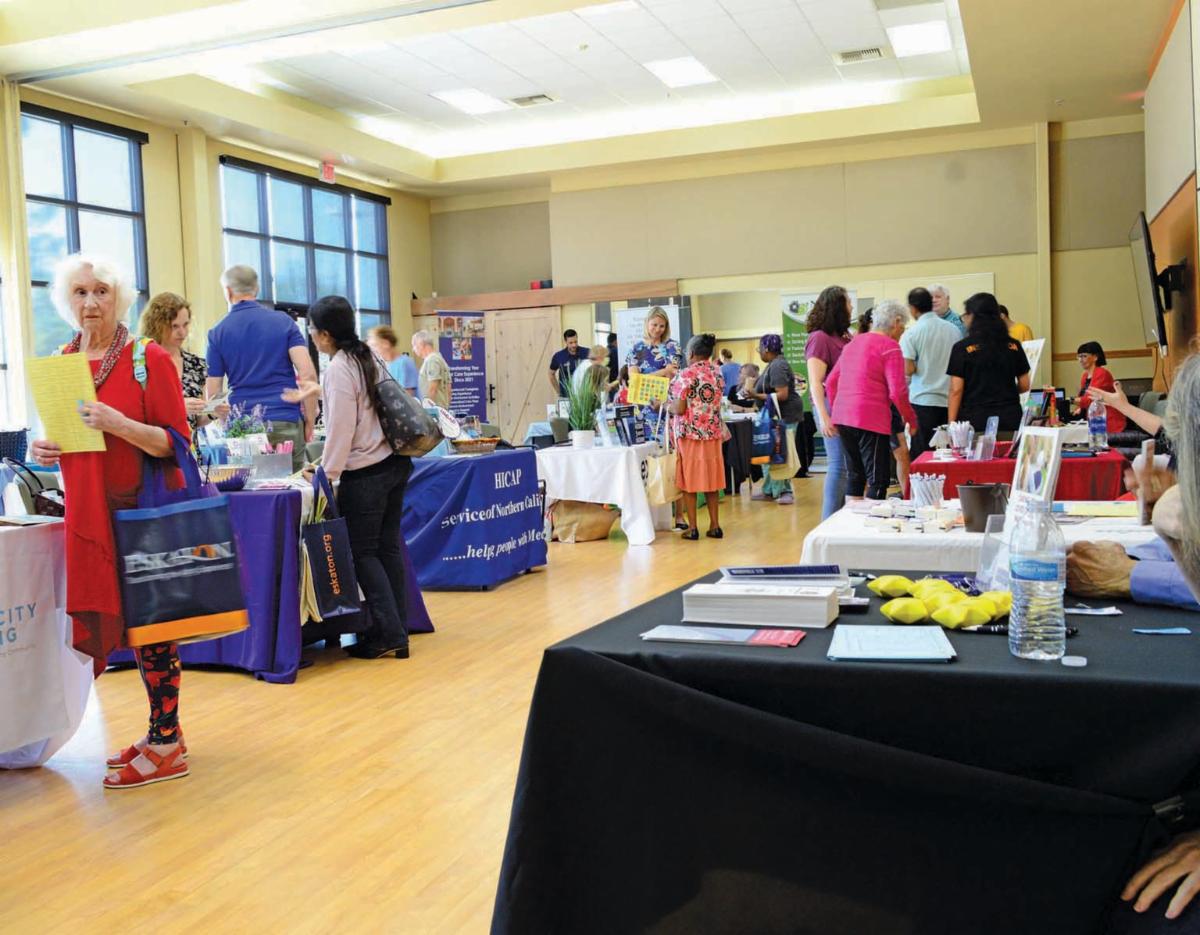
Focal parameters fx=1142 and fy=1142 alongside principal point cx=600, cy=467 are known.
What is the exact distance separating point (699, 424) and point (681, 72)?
17.4ft

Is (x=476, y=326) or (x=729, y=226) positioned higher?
(x=729, y=226)

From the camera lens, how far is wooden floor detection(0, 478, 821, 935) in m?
2.45

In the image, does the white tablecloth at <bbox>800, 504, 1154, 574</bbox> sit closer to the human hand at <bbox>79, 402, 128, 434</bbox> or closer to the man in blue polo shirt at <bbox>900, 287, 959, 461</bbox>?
the human hand at <bbox>79, 402, 128, 434</bbox>

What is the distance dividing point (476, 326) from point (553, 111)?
3100mm

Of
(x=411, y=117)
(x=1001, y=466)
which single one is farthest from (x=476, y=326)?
(x=1001, y=466)

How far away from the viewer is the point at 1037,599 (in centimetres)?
155

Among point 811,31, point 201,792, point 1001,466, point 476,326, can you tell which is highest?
point 811,31

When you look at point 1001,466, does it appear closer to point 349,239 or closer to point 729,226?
point 729,226

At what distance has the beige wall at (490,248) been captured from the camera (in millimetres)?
15609

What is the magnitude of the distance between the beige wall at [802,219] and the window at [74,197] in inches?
215

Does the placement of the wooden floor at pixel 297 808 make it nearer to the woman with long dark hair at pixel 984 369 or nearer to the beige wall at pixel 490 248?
the woman with long dark hair at pixel 984 369

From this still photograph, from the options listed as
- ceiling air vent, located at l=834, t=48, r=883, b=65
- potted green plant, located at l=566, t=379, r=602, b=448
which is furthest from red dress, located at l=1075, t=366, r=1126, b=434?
ceiling air vent, located at l=834, t=48, r=883, b=65

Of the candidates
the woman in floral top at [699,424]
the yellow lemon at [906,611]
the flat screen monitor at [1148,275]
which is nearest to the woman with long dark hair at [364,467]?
the yellow lemon at [906,611]

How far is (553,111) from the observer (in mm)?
13078
